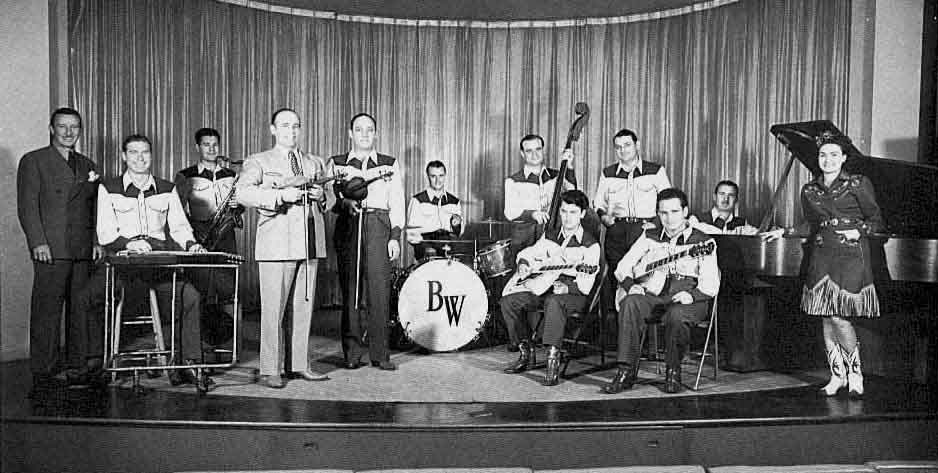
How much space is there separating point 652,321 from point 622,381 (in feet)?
1.23

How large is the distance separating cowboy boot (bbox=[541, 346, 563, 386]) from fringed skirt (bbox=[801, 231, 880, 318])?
56.0 inches

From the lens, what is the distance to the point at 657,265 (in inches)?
181

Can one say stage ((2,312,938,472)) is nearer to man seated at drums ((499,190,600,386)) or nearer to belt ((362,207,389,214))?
man seated at drums ((499,190,600,386))

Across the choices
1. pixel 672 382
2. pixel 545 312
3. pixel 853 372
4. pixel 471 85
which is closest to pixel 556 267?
pixel 545 312

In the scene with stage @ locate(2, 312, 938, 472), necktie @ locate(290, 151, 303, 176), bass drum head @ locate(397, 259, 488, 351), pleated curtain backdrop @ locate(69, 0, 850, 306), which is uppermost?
pleated curtain backdrop @ locate(69, 0, 850, 306)

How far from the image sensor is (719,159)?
23.0 ft

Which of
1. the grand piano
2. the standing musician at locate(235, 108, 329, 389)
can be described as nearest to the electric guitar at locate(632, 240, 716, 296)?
the grand piano

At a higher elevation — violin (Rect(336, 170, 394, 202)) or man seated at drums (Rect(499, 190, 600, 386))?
violin (Rect(336, 170, 394, 202))

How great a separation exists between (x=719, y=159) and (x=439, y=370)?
136 inches

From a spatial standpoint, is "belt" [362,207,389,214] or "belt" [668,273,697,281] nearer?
"belt" [668,273,697,281]

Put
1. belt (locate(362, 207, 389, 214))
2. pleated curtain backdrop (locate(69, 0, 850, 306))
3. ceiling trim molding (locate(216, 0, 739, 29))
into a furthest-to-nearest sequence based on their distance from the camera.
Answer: ceiling trim molding (locate(216, 0, 739, 29)), pleated curtain backdrop (locate(69, 0, 850, 306)), belt (locate(362, 207, 389, 214))

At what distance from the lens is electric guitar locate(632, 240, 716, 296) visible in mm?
4480

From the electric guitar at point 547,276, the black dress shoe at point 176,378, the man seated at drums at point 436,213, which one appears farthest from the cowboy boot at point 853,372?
the black dress shoe at point 176,378

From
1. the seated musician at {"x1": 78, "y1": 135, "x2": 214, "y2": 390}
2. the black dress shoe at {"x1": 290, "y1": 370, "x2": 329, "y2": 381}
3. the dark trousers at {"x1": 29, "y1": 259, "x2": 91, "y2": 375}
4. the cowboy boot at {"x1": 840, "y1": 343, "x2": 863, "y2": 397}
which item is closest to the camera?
the cowboy boot at {"x1": 840, "y1": 343, "x2": 863, "y2": 397}
